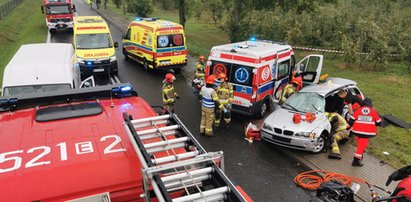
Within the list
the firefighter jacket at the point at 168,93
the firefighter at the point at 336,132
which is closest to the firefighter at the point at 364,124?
the firefighter at the point at 336,132

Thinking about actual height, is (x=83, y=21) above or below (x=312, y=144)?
above

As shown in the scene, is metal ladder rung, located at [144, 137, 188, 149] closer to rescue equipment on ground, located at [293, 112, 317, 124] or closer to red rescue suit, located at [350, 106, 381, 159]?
rescue equipment on ground, located at [293, 112, 317, 124]

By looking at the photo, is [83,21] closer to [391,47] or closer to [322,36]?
[322,36]

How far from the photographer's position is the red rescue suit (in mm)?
8258

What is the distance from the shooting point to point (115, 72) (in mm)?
15992

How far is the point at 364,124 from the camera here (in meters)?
8.35

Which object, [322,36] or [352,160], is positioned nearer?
[352,160]

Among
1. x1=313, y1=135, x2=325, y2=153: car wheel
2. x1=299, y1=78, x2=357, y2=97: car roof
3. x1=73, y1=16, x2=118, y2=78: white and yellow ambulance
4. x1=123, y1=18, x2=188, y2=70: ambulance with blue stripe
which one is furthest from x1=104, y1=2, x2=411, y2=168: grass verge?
x1=73, y1=16, x2=118, y2=78: white and yellow ambulance

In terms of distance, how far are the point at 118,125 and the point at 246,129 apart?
640 cm

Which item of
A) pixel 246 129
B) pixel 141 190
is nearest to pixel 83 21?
pixel 246 129

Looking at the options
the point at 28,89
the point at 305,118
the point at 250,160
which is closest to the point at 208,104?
the point at 250,160

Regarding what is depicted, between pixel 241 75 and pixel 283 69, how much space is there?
213 centimetres

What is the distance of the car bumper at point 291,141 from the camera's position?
346 inches

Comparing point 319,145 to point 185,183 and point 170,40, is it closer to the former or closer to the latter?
point 185,183
